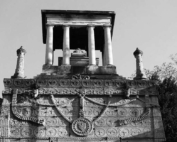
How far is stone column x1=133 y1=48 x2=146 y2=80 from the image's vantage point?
1644 cm

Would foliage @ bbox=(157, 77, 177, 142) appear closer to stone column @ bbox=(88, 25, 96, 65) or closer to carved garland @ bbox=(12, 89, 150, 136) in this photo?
stone column @ bbox=(88, 25, 96, 65)

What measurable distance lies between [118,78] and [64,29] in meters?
4.99

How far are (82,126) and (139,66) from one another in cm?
469

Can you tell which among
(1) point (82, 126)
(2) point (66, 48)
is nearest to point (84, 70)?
(2) point (66, 48)

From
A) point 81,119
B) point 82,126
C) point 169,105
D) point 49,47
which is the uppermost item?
point 49,47

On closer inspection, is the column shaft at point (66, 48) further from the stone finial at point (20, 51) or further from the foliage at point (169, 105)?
the foliage at point (169, 105)

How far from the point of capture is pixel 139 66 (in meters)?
16.7

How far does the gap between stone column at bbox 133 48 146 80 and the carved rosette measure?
387 cm

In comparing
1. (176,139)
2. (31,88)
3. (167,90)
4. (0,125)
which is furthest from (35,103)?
(167,90)

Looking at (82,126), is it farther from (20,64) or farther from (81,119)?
(20,64)

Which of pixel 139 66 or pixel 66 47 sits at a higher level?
pixel 66 47

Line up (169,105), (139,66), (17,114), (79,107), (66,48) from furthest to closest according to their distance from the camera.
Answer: (169,105)
(66,48)
(139,66)
(79,107)
(17,114)

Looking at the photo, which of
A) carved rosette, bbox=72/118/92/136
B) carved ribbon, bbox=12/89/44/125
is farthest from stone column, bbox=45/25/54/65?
carved rosette, bbox=72/118/92/136

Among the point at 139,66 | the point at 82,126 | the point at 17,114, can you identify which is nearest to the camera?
the point at 82,126
